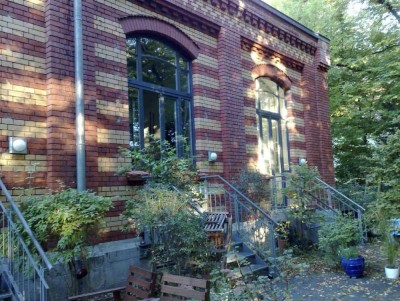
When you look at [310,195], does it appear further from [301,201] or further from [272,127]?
[272,127]

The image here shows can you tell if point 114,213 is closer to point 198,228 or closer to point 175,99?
point 198,228

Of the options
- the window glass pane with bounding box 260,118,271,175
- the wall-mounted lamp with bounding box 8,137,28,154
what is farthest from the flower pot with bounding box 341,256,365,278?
the wall-mounted lamp with bounding box 8,137,28,154

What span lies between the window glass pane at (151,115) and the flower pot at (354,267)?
435 centimetres

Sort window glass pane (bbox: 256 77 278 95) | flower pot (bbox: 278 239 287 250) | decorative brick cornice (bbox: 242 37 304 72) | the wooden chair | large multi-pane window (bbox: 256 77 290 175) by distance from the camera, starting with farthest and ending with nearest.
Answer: window glass pane (bbox: 256 77 278 95), large multi-pane window (bbox: 256 77 290 175), decorative brick cornice (bbox: 242 37 304 72), flower pot (bbox: 278 239 287 250), the wooden chair

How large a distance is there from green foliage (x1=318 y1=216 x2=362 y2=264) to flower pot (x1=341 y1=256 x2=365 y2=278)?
0.41 meters

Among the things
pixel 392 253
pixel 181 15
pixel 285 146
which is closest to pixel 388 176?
pixel 392 253

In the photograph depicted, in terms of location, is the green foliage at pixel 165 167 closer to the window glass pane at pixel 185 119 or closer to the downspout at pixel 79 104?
the downspout at pixel 79 104

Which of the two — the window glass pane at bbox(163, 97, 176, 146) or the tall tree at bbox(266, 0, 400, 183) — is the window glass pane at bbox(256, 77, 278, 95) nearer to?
the window glass pane at bbox(163, 97, 176, 146)

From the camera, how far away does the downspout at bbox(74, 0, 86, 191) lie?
19.2ft

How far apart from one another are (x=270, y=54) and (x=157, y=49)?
417 cm

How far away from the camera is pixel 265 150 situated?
35.0 feet

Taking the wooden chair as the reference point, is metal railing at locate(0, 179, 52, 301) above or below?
above

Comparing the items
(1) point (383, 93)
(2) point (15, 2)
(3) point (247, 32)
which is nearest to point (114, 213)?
(2) point (15, 2)

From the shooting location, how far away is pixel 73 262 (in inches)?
197
